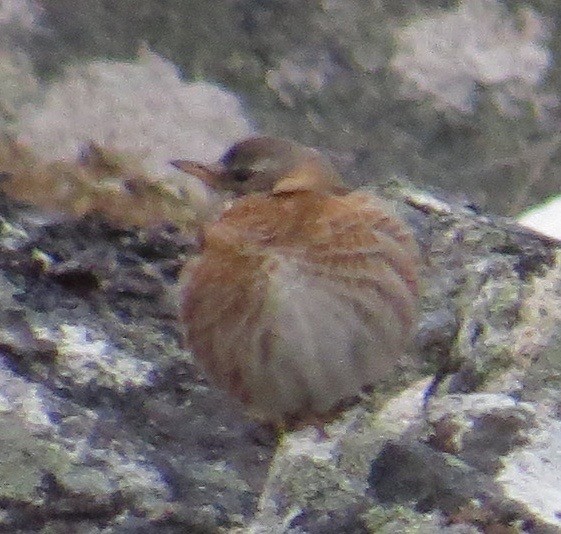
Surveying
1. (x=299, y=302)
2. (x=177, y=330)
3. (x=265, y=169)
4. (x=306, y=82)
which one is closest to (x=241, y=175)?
(x=265, y=169)

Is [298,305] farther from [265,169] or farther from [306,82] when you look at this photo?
[306,82]

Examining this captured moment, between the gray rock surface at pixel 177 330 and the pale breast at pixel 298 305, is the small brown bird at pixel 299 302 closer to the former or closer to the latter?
the pale breast at pixel 298 305

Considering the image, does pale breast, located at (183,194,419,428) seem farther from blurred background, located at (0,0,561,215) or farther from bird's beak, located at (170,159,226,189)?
blurred background, located at (0,0,561,215)

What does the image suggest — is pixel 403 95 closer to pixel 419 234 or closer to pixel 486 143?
pixel 486 143

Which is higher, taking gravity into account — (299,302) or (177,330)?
(177,330)

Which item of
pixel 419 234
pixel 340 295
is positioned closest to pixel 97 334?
pixel 340 295

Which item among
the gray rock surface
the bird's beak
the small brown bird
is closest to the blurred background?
the gray rock surface

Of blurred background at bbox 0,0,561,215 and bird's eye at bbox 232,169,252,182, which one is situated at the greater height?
blurred background at bbox 0,0,561,215
